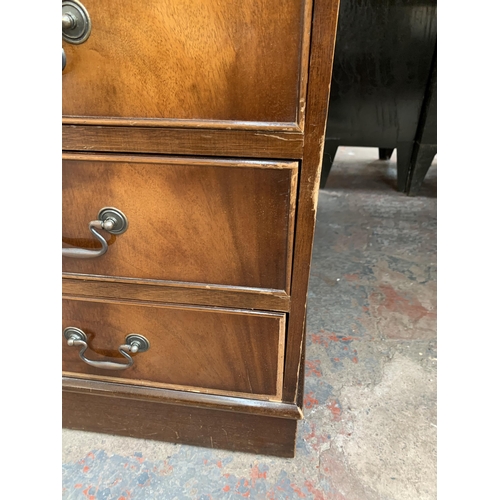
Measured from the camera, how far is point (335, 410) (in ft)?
2.21

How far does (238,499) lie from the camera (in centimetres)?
53

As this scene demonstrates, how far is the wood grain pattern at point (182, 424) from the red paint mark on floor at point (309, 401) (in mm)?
112

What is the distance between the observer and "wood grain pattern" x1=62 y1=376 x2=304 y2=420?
522mm

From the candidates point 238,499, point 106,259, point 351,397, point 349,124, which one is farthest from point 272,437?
point 349,124

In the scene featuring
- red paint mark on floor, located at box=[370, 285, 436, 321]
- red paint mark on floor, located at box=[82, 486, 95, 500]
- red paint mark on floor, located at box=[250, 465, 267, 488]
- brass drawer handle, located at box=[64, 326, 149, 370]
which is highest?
brass drawer handle, located at box=[64, 326, 149, 370]

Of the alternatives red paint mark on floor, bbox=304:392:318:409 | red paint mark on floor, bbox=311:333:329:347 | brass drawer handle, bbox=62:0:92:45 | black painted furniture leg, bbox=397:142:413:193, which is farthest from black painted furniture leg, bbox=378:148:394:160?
brass drawer handle, bbox=62:0:92:45

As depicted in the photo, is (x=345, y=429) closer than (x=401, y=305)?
Yes

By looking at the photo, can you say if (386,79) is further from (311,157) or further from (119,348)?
(119,348)

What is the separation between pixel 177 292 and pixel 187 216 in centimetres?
10

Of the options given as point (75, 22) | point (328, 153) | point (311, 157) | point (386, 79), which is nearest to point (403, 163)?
point (328, 153)

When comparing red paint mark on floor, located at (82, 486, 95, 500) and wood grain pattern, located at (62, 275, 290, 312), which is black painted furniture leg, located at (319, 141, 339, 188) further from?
red paint mark on floor, located at (82, 486, 95, 500)

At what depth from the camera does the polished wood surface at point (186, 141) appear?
0.37 metres

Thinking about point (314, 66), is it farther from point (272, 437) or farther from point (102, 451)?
point (102, 451)

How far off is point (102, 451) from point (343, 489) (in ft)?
1.24
